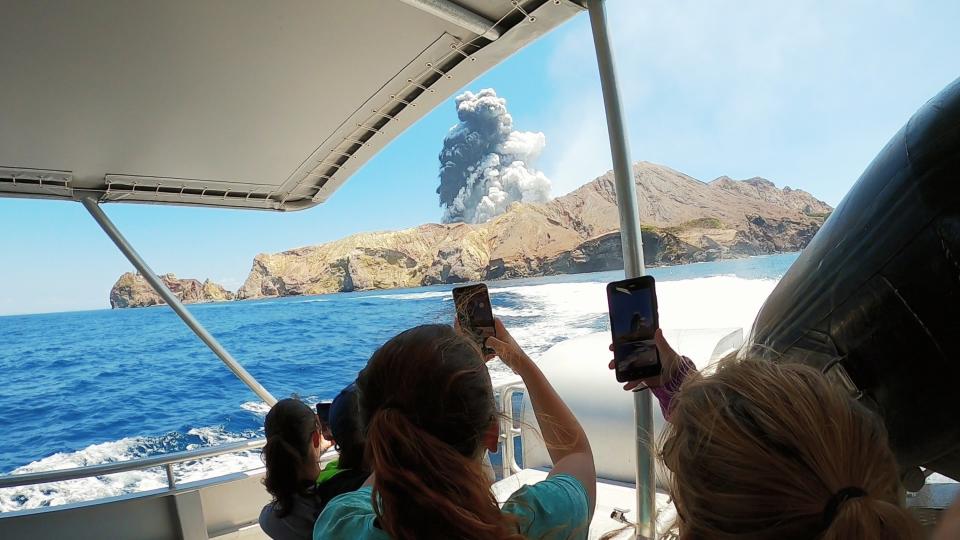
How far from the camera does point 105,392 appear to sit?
60.7ft

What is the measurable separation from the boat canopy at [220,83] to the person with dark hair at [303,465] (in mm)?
1391

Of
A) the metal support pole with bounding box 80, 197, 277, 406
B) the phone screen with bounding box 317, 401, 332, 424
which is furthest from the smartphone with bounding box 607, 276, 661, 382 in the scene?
the metal support pole with bounding box 80, 197, 277, 406

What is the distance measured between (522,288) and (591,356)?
15.6 m

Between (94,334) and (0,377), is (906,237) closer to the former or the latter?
(0,377)

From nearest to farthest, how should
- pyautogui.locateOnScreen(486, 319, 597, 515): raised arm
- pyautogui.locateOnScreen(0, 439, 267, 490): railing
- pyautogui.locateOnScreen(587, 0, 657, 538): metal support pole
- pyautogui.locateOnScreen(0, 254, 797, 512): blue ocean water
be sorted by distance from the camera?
pyautogui.locateOnScreen(486, 319, 597, 515): raised arm
pyautogui.locateOnScreen(587, 0, 657, 538): metal support pole
pyautogui.locateOnScreen(0, 439, 267, 490): railing
pyautogui.locateOnScreen(0, 254, 797, 512): blue ocean water

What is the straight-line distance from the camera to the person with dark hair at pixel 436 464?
62 centimetres

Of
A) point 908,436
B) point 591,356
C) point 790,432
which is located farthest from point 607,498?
point 790,432

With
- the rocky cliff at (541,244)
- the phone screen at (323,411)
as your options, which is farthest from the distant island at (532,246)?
→ the phone screen at (323,411)

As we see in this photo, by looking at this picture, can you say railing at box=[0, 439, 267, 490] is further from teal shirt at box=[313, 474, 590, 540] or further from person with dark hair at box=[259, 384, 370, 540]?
teal shirt at box=[313, 474, 590, 540]

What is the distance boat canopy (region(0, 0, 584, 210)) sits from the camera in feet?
6.73

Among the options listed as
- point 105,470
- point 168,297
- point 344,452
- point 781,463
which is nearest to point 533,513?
point 781,463

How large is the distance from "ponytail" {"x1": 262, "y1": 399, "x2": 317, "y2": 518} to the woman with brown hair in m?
1.03

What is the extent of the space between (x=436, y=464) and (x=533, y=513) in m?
0.16

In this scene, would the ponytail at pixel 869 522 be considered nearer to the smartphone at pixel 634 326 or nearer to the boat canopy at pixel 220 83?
the smartphone at pixel 634 326
